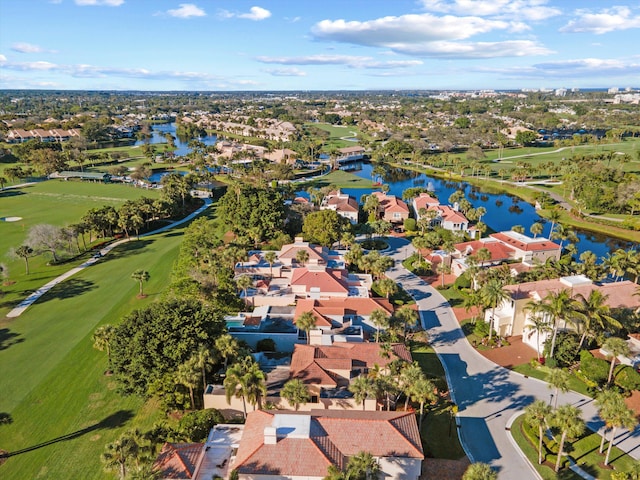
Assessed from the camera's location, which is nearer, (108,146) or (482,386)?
(482,386)

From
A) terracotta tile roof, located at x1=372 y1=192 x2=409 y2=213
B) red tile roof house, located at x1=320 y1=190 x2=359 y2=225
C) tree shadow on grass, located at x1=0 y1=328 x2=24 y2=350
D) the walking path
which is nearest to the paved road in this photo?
terracotta tile roof, located at x1=372 y1=192 x2=409 y2=213

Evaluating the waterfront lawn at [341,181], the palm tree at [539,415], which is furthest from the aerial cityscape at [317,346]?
the waterfront lawn at [341,181]

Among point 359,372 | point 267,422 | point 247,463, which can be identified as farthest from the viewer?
point 359,372

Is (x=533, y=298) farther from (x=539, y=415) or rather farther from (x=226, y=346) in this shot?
(x=226, y=346)

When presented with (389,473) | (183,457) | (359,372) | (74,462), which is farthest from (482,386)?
(74,462)

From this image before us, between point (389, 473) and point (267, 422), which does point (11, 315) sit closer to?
point (267, 422)
